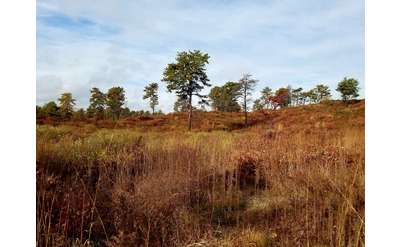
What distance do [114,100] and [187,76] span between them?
13.5ft

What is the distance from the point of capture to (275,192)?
284 cm

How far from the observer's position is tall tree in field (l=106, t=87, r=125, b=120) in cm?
1688

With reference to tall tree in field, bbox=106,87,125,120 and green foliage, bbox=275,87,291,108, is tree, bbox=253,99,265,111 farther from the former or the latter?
tall tree in field, bbox=106,87,125,120

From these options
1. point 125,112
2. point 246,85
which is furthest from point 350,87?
point 125,112

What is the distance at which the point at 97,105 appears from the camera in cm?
1900

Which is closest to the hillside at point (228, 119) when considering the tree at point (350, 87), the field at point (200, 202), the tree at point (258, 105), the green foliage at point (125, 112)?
the tree at point (350, 87)

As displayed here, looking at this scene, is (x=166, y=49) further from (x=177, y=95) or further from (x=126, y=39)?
(x=177, y=95)

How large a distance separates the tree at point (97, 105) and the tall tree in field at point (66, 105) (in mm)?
1103

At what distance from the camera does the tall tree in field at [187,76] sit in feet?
53.8

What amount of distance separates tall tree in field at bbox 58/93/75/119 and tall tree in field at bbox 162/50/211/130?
4464mm
